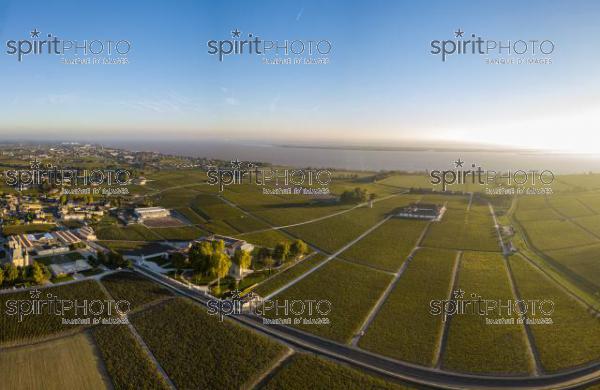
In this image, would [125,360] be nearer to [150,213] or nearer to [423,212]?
[150,213]

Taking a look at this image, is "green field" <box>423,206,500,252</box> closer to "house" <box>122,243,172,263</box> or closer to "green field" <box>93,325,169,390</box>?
"house" <box>122,243,172,263</box>

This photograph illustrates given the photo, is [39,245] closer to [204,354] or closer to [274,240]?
[274,240]

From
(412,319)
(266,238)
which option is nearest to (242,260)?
(266,238)

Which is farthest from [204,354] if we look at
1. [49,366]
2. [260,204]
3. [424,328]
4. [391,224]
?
[260,204]

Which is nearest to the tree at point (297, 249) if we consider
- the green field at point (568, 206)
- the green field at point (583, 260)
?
the green field at point (583, 260)

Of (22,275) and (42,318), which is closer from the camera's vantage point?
(42,318)

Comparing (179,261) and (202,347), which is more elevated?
(179,261)

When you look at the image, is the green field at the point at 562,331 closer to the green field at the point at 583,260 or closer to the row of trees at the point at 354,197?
the green field at the point at 583,260
